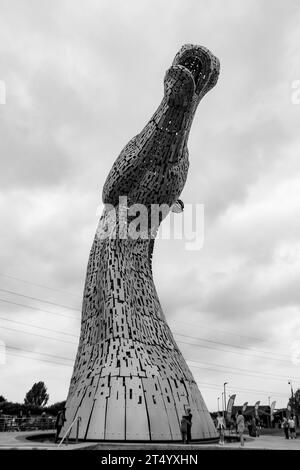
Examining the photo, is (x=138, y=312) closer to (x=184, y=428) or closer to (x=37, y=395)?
(x=184, y=428)

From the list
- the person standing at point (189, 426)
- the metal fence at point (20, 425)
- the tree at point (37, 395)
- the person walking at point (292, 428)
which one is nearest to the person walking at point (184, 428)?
the person standing at point (189, 426)

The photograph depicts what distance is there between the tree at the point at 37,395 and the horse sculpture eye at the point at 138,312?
61.6 meters

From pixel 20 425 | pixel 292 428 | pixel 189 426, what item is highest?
pixel 189 426

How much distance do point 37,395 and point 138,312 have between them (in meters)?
64.0

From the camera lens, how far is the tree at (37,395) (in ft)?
232

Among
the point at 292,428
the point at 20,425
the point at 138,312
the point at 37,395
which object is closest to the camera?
the point at 138,312

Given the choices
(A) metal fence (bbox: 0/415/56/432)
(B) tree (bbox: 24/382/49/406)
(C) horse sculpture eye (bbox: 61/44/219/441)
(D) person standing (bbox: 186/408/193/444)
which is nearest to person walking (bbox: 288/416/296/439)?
(C) horse sculpture eye (bbox: 61/44/219/441)

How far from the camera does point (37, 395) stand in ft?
234

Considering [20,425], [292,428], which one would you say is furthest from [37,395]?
[292,428]

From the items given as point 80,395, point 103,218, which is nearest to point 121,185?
point 103,218
